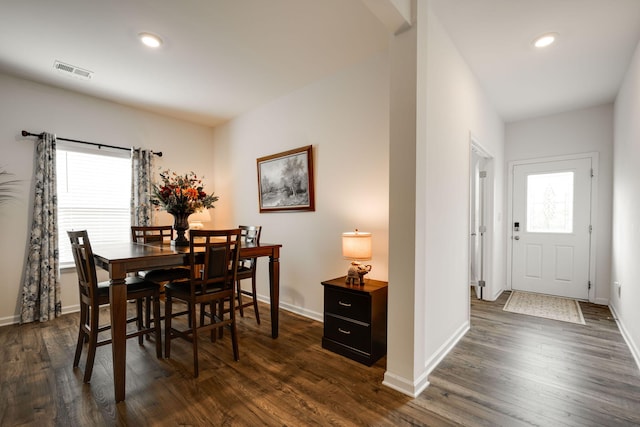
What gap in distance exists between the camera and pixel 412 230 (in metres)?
1.94

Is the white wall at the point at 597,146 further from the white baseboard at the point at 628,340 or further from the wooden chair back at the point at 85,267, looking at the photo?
the wooden chair back at the point at 85,267

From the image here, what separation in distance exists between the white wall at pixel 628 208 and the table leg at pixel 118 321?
12.7 ft

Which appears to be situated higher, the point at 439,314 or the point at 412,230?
the point at 412,230

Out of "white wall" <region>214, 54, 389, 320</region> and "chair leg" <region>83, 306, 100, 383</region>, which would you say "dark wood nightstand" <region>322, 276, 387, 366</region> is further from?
"chair leg" <region>83, 306, 100, 383</region>

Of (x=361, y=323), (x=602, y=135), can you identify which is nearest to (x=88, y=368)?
(x=361, y=323)

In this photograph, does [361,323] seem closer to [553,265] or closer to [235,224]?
[235,224]

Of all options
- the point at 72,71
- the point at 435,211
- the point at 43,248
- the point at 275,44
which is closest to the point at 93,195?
the point at 43,248

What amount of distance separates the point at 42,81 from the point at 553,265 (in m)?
7.14

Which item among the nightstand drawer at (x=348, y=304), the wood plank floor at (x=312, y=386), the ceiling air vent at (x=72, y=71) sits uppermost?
the ceiling air vent at (x=72, y=71)

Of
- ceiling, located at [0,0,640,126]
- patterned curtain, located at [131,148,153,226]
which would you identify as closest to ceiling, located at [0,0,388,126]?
ceiling, located at [0,0,640,126]

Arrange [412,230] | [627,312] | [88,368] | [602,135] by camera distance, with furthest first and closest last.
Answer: [602,135] → [627,312] → [88,368] → [412,230]

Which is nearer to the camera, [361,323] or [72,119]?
[361,323]

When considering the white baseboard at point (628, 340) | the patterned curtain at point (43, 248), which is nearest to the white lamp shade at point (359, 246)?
the white baseboard at point (628, 340)

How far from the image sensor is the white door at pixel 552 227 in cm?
414
